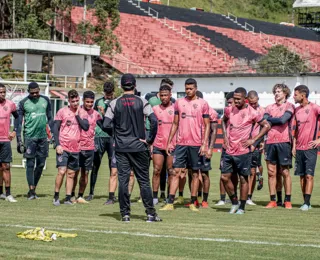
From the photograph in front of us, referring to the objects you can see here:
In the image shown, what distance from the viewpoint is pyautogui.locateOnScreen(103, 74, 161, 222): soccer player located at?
12.3m

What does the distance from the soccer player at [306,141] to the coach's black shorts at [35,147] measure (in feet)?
15.7

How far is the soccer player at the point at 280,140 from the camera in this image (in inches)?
592

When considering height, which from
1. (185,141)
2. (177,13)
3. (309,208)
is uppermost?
(177,13)

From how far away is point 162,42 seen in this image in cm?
7288

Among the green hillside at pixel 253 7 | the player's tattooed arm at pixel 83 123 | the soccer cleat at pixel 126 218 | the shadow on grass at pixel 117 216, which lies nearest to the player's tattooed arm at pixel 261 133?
the shadow on grass at pixel 117 216

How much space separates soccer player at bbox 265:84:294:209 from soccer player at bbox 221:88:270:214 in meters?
0.99

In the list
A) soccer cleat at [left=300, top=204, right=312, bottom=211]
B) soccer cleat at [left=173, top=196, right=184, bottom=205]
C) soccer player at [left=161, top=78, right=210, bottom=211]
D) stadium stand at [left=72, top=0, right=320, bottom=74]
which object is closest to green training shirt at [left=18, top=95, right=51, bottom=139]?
soccer cleat at [left=173, top=196, right=184, bottom=205]

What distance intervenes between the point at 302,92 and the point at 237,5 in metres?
98.9

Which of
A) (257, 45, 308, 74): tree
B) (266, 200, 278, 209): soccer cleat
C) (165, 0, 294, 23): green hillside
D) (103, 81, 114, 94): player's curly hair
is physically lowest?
(266, 200, 278, 209): soccer cleat

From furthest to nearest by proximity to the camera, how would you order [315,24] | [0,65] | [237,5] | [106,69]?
[237,5] < [315,24] < [106,69] < [0,65]

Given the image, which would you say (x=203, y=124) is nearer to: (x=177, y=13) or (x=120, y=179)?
(x=120, y=179)

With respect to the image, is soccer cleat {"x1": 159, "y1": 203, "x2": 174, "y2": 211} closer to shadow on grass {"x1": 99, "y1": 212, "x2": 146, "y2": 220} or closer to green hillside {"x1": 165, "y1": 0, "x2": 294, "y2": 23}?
shadow on grass {"x1": 99, "y1": 212, "x2": 146, "y2": 220}

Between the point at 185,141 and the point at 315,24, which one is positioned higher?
the point at 315,24

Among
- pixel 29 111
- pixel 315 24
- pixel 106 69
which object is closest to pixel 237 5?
pixel 315 24
